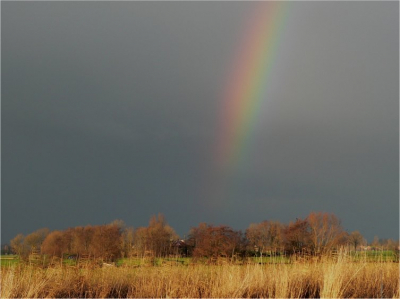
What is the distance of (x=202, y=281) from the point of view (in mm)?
12406

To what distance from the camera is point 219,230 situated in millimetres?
36625

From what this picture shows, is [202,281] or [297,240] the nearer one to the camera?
[202,281]

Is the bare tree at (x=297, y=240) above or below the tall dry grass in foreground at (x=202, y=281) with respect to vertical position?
above

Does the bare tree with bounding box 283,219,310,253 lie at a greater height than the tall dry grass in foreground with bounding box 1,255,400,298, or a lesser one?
greater

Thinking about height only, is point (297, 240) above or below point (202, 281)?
above

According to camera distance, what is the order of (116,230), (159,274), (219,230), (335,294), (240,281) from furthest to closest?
1. (219,230)
2. (116,230)
3. (159,274)
4. (240,281)
5. (335,294)

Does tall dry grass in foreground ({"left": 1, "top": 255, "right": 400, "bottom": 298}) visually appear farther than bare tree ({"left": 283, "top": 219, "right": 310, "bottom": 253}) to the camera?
No

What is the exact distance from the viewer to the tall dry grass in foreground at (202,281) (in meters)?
11.3

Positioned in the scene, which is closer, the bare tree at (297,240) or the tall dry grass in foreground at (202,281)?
the tall dry grass in foreground at (202,281)

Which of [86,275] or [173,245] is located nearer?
[86,275]

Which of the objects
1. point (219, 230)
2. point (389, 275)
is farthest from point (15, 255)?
point (219, 230)

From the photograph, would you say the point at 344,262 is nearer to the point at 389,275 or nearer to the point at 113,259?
the point at 389,275

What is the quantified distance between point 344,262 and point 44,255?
9941 millimetres

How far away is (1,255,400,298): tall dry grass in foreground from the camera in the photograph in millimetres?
11328
